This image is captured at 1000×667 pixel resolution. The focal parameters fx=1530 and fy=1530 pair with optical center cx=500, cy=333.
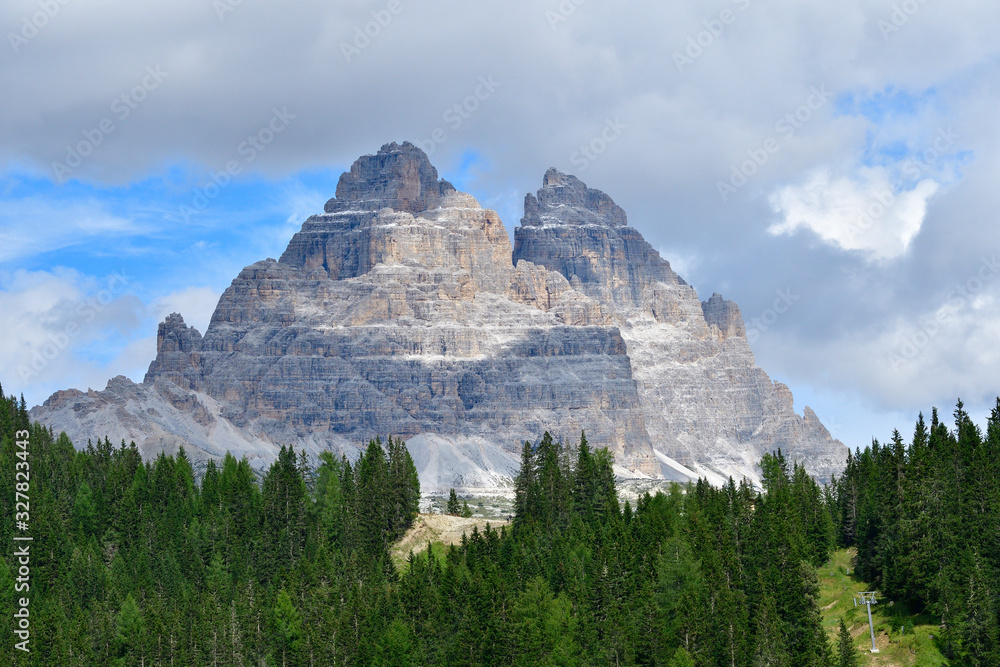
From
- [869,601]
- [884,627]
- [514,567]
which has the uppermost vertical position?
[514,567]

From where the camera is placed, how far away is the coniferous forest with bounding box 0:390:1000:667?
414 feet

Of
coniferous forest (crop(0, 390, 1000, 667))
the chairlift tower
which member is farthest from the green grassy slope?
coniferous forest (crop(0, 390, 1000, 667))

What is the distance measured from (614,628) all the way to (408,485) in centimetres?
6735

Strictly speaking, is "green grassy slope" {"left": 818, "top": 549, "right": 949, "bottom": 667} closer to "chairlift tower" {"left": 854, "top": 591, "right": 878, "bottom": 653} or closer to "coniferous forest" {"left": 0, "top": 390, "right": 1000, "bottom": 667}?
"chairlift tower" {"left": 854, "top": 591, "right": 878, "bottom": 653}

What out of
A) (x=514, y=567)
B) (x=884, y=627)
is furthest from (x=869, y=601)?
(x=514, y=567)

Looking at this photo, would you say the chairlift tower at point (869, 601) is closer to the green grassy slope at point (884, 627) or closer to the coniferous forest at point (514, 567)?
the green grassy slope at point (884, 627)

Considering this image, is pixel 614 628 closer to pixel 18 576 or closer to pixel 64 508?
pixel 18 576

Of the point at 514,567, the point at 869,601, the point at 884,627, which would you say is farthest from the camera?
the point at 514,567

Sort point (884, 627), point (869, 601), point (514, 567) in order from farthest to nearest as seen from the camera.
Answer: point (514, 567) → point (884, 627) → point (869, 601)

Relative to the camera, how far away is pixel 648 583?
5236 inches

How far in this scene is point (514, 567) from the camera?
503 ft

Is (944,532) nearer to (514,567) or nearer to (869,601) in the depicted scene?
(869,601)

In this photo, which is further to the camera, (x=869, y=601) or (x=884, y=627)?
(x=884, y=627)

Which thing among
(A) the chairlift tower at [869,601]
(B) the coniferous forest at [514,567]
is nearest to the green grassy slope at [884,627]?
(A) the chairlift tower at [869,601]
